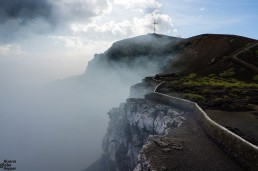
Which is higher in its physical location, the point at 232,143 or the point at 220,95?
the point at 220,95

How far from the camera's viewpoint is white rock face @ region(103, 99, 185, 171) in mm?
43859

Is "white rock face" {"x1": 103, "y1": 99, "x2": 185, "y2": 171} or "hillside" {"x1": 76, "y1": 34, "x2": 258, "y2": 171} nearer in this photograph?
"hillside" {"x1": 76, "y1": 34, "x2": 258, "y2": 171}

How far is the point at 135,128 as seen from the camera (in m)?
61.9

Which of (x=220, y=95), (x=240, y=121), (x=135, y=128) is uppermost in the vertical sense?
(x=220, y=95)

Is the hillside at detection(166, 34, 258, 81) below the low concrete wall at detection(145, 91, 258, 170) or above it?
above

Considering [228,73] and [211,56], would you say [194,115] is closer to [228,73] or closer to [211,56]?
[228,73]

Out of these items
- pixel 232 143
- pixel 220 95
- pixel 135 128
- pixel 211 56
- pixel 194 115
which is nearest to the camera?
pixel 232 143

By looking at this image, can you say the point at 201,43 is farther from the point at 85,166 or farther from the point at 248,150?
the point at 248,150

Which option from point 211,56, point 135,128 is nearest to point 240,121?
point 135,128

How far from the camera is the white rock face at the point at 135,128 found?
43.9 meters

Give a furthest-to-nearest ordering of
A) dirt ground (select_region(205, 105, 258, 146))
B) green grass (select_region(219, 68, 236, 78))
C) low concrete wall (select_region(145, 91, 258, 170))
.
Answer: green grass (select_region(219, 68, 236, 78)), dirt ground (select_region(205, 105, 258, 146)), low concrete wall (select_region(145, 91, 258, 170))

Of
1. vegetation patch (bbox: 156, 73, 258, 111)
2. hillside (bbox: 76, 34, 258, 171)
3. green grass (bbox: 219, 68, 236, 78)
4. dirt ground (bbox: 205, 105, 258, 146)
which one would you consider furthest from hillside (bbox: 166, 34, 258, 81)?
dirt ground (bbox: 205, 105, 258, 146)

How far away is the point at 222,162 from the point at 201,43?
12036 centimetres

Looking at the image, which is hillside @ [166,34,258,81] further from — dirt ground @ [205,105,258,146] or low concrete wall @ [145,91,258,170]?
low concrete wall @ [145,91,258,170]
